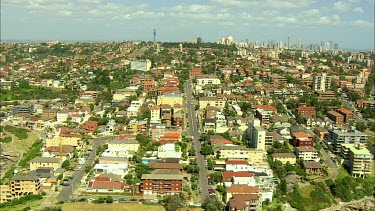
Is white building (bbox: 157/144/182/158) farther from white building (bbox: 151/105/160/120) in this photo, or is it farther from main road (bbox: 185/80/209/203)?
white building (bbox: 151/105/160/120)

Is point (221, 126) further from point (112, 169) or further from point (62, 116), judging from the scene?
point (62, 116)

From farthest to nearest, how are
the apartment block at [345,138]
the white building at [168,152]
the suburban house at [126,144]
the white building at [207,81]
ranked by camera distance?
the white building at [207,81] → the apartment block at [345,138] → the suburban house at [126,144] → the white building at [168,152]

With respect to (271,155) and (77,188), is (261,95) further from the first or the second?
(77,188)

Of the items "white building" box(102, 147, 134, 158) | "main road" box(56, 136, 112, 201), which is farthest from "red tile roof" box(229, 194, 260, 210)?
"white building" box(102, 147, 134, 158)

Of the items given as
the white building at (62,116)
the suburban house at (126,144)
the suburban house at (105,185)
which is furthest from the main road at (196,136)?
the white building at (62,116)

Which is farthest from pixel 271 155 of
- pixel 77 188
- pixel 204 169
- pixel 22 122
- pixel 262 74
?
pixel 262 74

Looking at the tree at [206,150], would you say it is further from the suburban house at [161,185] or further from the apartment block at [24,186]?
the apartment block at [24,186]
